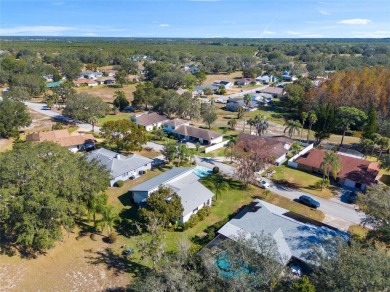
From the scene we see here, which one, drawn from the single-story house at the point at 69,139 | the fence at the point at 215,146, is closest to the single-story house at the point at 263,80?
the fence at the point at 215,146

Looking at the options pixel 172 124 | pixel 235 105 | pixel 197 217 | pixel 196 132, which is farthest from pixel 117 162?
pixel 235 105

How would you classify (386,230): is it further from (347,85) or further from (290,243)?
(347,85)

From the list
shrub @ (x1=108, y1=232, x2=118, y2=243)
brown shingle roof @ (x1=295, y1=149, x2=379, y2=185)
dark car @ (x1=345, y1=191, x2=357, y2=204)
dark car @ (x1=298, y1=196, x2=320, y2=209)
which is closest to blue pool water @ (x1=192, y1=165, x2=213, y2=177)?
dark car @ (x1=298, y1=196, x2=320, y2=209)

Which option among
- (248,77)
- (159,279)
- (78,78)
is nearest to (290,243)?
(159,279)

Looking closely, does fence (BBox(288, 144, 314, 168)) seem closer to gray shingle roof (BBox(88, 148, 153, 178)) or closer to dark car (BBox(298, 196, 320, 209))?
dark car (BBox(298, 196, 320, 209))

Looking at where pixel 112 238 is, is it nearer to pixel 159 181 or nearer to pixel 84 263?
pixel 84 263

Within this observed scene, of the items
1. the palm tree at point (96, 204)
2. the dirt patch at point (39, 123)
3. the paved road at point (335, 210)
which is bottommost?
the paved road at point (335, 210)

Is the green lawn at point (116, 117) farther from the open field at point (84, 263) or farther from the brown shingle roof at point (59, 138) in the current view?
the open field at point (84, 263)
